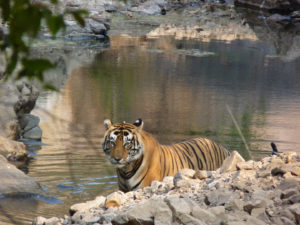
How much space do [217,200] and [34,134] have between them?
15.4 feet

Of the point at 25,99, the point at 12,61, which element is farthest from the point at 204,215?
the point at 25,99

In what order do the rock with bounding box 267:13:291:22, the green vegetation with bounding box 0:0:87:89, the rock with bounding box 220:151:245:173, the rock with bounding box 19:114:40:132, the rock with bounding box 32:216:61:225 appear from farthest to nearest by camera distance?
the rock with bounding box 267:13:291:22 → the rock with bounding box 19:114:40:132 → the rock with bounding box 220:151:245:173 → the rock with bounding box 32:216:61:225 → the green vegetation with bounding box 0:0:87:89

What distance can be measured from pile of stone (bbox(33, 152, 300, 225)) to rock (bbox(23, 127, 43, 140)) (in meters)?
3.56

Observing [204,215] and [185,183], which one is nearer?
[204,215]

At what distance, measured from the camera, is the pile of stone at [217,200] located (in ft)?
11.3

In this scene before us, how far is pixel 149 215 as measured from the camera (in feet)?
11.3

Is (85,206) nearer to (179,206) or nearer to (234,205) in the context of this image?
(179,206)

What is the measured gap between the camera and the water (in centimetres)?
619

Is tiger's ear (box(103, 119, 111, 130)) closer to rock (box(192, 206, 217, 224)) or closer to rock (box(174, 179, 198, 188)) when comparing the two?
rock (box(174, 179, 198, 188))

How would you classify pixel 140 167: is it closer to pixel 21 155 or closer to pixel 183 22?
pixel 21 155

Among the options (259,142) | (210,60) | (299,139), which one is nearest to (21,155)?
(259,142)

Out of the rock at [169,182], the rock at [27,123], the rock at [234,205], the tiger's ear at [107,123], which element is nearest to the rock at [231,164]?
the rock at [169,182]

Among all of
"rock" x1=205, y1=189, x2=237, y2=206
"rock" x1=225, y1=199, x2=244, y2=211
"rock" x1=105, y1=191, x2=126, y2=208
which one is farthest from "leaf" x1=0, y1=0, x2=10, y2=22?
"rock" x1=105, y1=191, x2=126, y2=208

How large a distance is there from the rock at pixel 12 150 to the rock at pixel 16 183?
4.07 ft
